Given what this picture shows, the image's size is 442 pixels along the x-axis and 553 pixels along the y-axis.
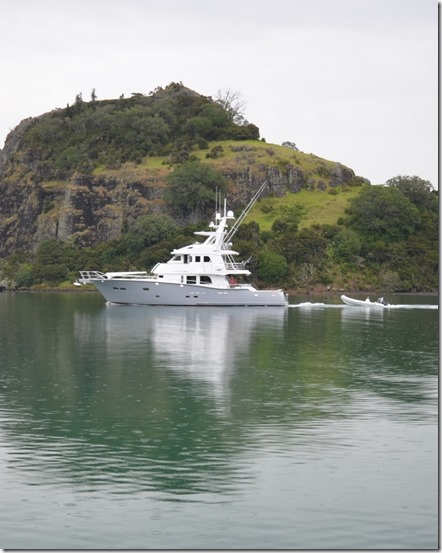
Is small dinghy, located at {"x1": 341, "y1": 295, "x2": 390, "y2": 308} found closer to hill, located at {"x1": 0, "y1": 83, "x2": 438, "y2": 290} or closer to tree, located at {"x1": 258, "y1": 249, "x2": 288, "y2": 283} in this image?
tree, located at {"x1": 258, "y1": 249, "x2": 288, "y2": 283}

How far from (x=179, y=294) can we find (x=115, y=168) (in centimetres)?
7190

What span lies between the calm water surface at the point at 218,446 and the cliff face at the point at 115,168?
99.1 m

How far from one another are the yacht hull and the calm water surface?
3452 centimetres

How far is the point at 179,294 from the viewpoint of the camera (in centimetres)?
8725

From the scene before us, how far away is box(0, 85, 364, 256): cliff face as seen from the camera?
150375mm

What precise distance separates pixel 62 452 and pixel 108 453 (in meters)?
1.16

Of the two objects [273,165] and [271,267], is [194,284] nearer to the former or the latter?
[271,267]

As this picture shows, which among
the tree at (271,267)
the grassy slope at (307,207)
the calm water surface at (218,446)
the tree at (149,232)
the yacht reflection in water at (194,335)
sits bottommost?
the calm water surface at (218,446)

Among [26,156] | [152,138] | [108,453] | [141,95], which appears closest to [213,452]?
[108,453]

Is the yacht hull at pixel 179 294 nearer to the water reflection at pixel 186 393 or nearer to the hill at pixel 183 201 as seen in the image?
the water reflection at pixel 186 393

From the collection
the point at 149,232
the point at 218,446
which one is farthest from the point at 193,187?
the point at 218,446

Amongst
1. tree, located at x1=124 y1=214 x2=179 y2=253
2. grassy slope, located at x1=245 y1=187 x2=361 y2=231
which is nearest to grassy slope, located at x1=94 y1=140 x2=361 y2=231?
grassy slope, located at x1=245 y1=187 x2=361 y2=231

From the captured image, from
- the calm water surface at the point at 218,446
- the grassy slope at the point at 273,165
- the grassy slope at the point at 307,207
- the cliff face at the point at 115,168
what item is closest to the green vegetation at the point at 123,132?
the cliff face at the point at 115,168

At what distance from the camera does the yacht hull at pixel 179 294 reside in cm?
8706
